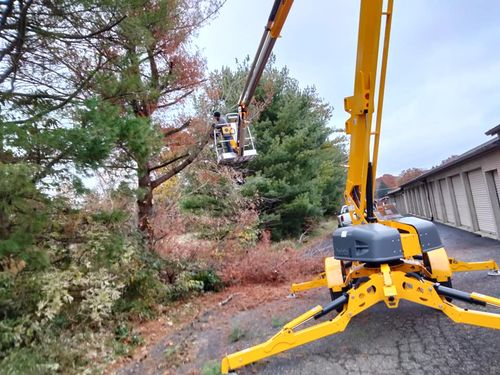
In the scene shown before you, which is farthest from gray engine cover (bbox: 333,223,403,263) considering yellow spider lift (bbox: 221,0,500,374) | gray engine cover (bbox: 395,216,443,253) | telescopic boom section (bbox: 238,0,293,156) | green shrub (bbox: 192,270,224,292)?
green shrub (bbox: 192,270,224,292)

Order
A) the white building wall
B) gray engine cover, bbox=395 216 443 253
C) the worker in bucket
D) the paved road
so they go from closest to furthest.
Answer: the paved road → gray engine cover, bbox=395 216 443 253 → the worker in bucket → the white building wall

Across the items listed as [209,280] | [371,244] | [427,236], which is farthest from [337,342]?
[209,280]

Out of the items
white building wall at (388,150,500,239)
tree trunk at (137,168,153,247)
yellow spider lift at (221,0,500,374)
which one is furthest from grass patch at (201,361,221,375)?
white building wall at (388,150,500,239)

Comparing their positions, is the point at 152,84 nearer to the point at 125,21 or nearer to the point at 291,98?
the point at 125,21

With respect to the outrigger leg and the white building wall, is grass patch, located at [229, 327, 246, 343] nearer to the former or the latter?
the outrigger leg

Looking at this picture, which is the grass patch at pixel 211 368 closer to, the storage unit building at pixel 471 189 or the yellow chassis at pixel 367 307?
the yellow chassis at pixel 367 307

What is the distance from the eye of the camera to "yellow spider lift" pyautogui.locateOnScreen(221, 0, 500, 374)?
132 inches

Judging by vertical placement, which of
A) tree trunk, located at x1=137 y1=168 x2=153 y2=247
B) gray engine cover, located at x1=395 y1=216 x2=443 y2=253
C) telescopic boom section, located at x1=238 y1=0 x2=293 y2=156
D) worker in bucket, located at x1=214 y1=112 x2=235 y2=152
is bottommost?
gray engine cover, located at x1=395 y1=216 x2=443 y2=253

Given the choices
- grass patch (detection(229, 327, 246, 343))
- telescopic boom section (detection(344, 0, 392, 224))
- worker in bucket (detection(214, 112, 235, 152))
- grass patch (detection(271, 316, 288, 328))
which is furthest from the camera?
worker in bucket (detection(214, 112, 235, 152))

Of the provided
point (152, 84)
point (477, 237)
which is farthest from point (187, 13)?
point (477, 237)

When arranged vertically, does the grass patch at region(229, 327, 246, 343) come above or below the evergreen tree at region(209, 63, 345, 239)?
below

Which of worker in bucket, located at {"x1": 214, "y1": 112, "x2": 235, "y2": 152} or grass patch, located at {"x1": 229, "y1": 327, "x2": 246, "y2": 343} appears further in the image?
worker in bucket, located at {"x1": 214, "y1": 112, "x2": 235, "y2": 152}

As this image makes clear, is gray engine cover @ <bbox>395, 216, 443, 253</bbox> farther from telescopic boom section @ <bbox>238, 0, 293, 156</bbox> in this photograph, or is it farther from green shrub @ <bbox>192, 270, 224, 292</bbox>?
green shrub @ <bbox>192, 270, 224, 292</bbox>

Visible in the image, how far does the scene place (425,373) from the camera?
312 cm
